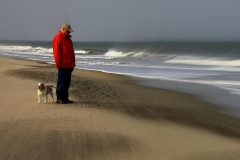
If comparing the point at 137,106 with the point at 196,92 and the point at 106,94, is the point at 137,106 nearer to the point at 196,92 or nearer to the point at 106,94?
the point at 106,94

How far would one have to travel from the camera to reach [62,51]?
8.07 metres

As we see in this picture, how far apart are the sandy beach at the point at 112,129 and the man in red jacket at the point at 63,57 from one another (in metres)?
0.35

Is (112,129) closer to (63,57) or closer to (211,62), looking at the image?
(63,57)

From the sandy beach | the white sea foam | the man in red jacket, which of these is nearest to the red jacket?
the man in red jacket

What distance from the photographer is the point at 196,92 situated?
39.2ft

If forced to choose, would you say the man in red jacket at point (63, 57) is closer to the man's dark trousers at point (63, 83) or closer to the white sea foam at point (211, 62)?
the man's dark trousers at point (63, 83)

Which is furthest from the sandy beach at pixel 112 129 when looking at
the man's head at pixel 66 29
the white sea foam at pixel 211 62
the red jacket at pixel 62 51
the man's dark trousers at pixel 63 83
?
the white sea foam at pixel 211 62

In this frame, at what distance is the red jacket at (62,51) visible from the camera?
26.2 ft

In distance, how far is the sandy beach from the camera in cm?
517

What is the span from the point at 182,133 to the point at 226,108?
313 cm

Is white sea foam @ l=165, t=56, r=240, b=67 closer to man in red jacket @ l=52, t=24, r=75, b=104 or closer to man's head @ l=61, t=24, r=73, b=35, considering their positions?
man in red jacket @ l=52, t=24, r=75, b=104

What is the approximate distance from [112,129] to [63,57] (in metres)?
2.47

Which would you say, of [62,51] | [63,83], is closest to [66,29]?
[62,51]

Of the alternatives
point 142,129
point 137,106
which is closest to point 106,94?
point 137,106
